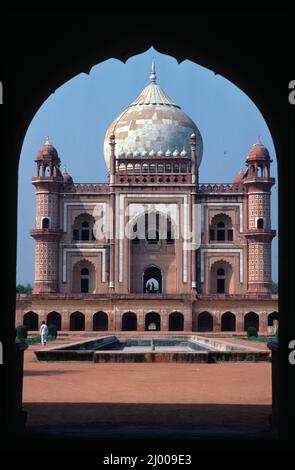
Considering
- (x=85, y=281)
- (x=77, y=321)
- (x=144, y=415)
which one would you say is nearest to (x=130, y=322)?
(x=77, y=321)

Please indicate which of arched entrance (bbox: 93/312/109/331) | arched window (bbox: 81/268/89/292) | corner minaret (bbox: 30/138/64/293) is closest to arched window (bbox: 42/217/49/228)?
corner minaret (bbox: 30/138/64/293)

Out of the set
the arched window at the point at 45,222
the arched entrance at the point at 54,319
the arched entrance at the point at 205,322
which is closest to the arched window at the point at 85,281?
the arched entrance at the point at 54,319

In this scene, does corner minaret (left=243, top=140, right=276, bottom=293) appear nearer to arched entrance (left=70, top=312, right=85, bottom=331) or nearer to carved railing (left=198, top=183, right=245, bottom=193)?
carved railing (left=198, top=183, right=245, bottom=193)

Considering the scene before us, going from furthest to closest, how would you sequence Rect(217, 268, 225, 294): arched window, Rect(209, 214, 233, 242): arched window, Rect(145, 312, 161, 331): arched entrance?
Rect(209, 214, 233, 242): arched window
Rect(145, 312, 161, 331): arched entrance
Rect(217, 268, 225, 294): arched window

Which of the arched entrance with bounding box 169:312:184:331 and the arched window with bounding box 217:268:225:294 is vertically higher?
the arched window with bounding box 217:268:225:294

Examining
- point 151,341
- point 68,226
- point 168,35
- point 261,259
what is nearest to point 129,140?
point 68,226
